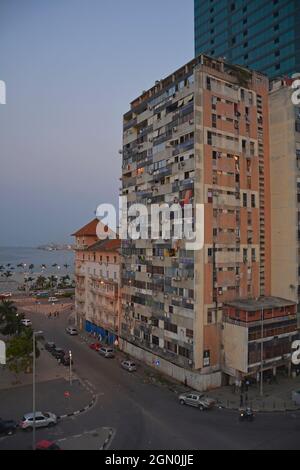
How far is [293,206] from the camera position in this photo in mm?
48531

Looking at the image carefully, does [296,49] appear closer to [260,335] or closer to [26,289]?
[260,335]

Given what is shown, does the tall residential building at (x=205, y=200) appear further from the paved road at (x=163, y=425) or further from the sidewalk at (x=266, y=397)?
the paved road at (x=163, y=425)

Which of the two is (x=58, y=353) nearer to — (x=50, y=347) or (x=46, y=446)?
(x=50, y=347)

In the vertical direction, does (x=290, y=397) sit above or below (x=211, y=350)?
below

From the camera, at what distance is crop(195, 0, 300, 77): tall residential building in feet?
259

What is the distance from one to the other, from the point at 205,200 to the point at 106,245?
29331 millimetres

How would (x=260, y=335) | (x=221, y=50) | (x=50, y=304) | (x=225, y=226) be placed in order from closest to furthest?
(x=260, y=335) → (x=225, y=226) → (x=221, y=50) → (x=50, y=304)

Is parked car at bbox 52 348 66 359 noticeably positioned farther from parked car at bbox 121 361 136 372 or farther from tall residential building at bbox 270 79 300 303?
tall residential building at bbox 270 79 300 303

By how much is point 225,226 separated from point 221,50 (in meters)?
70.2

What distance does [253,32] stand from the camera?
88188 mm

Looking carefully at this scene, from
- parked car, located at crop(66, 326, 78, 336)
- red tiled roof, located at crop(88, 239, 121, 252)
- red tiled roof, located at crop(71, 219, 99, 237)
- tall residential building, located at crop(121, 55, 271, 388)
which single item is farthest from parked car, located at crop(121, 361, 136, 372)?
red tiled roof, located at crop(71, 219, 99, 237)

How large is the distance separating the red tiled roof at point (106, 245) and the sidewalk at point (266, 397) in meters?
30.1
